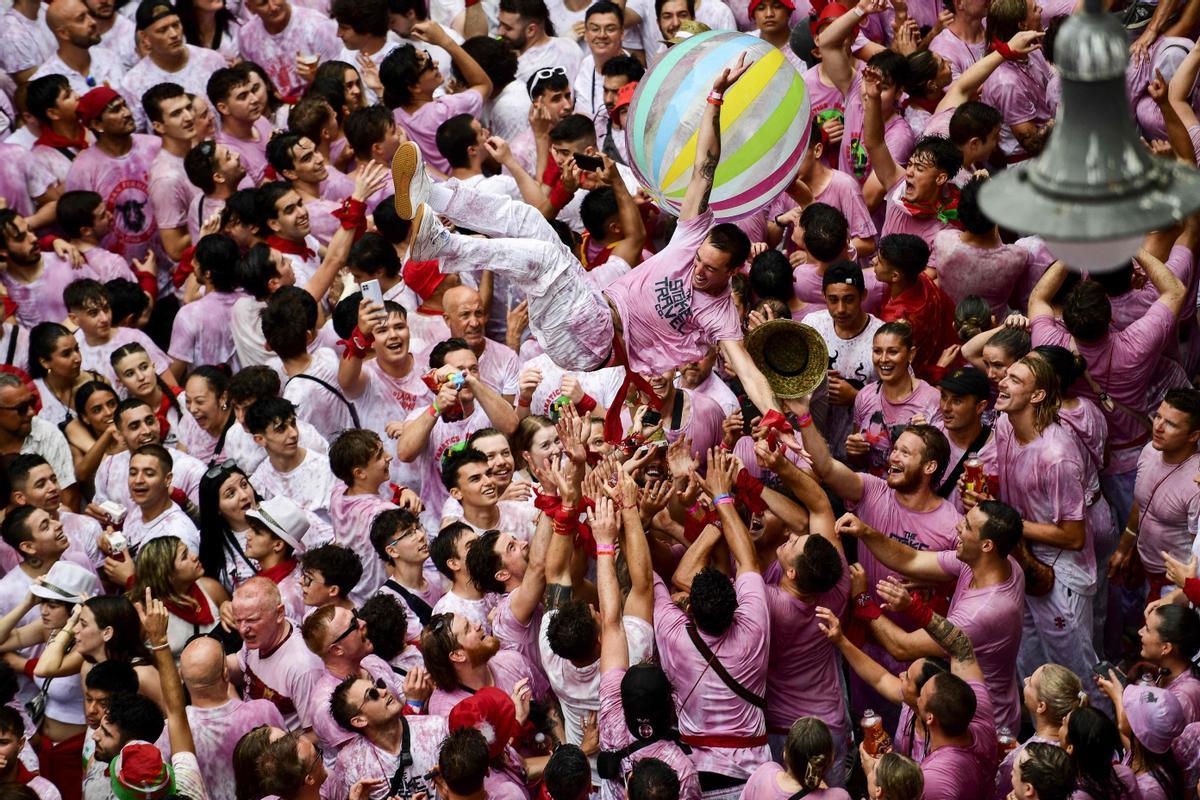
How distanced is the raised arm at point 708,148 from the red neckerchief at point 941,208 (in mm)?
2094

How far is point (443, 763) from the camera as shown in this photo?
6207 mm

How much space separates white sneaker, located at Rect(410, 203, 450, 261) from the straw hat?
143 centimetres

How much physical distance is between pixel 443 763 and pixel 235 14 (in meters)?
7.54

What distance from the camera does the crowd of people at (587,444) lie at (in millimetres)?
6586

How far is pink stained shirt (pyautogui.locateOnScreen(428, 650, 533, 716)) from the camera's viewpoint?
22.2 feet

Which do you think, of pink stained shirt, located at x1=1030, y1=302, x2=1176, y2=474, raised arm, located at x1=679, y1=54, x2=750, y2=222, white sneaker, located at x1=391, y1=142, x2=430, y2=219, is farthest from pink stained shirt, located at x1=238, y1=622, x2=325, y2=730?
pink stained shirt, located at x1=1030, y1=302, x2=1176, y2=474

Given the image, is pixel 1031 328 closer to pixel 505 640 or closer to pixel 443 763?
pixel 505 640

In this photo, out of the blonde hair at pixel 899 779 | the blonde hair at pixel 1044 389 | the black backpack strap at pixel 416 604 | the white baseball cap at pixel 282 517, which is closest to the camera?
the blonde hair at pixel 899 779

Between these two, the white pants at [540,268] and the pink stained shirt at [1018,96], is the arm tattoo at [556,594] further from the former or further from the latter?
the pink stained shirt at [1018,96]

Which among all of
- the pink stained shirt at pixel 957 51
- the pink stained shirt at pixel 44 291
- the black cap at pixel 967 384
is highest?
the black cap at pixel 967 384

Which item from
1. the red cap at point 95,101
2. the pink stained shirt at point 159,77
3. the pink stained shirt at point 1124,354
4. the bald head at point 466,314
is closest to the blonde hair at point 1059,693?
the pink stained shirt at point 1124,354

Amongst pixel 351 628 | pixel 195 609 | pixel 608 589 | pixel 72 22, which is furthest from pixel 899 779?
pixel 72 22

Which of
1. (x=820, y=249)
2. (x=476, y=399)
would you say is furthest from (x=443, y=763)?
(x=820, y=249)

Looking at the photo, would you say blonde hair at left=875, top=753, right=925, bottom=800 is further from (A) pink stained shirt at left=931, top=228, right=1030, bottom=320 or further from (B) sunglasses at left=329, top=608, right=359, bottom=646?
(A) pink stained shirt at left=931, top=228, right=1030, bottom=320
